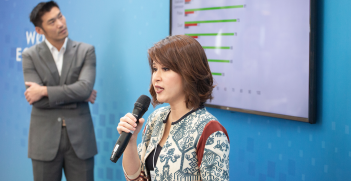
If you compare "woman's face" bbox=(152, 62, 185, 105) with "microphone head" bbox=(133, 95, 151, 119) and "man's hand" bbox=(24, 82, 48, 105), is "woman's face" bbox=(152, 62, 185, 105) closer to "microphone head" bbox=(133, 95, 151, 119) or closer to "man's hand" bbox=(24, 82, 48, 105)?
"microphone head" bbox=(133, 95, 151, 119)

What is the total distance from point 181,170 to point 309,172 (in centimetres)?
92

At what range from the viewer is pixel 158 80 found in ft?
4.46

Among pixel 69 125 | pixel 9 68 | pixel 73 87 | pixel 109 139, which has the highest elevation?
pixel 9 68

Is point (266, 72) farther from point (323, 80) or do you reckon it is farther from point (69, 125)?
point (69, 125)

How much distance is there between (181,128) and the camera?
4.52ft

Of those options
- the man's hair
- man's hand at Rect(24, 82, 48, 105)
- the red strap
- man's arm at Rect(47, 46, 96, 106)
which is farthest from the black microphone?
the man's hair

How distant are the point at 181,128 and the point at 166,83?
0.21 m

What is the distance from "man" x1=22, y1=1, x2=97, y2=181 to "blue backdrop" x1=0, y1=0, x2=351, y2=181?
478mm

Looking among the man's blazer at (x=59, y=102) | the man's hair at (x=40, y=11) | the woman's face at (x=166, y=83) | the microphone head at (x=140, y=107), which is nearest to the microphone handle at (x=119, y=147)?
the microphone head at (x=140, y=107)

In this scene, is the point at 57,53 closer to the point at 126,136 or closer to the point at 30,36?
the point at 30,36

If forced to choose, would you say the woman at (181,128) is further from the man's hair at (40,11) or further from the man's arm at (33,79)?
the man's hair at (40,11)

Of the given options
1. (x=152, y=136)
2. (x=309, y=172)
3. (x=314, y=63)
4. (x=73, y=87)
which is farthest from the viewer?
(x=73, y=87)

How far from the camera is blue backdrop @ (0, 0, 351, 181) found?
1669 mm

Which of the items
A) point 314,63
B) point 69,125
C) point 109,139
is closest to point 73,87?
point 69,125
